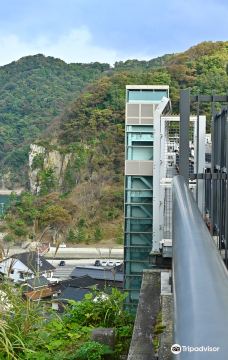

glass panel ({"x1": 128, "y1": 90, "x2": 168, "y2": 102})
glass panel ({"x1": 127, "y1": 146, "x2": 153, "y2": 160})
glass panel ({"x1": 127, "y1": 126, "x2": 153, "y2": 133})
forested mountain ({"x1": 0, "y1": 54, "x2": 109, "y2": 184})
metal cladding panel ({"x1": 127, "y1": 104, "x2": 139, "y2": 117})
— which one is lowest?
glass panel ({"x1": 127, "y1": 146, "x2": 153, "y2": 160})

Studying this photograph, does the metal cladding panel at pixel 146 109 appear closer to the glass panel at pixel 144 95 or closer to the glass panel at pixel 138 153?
the glass panel at pixel 144 95

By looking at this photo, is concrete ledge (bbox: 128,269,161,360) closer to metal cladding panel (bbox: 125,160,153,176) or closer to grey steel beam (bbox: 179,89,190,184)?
grey steel beam (bbox: 179,89,190,184)

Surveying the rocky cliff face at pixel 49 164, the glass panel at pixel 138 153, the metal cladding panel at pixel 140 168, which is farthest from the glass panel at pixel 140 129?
the rocky cliff face at pixel 49 164

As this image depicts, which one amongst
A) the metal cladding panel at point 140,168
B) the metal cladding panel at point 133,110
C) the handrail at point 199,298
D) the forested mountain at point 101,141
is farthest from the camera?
the forested mountain at point 101,141

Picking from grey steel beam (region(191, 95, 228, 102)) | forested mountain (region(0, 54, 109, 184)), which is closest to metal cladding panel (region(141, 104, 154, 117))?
grey steel beam (region(191, 95, 228, 102))

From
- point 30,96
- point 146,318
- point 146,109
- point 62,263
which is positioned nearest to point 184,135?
point 146,318

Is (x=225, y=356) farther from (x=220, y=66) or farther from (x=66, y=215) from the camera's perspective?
(x=220, y=66)
